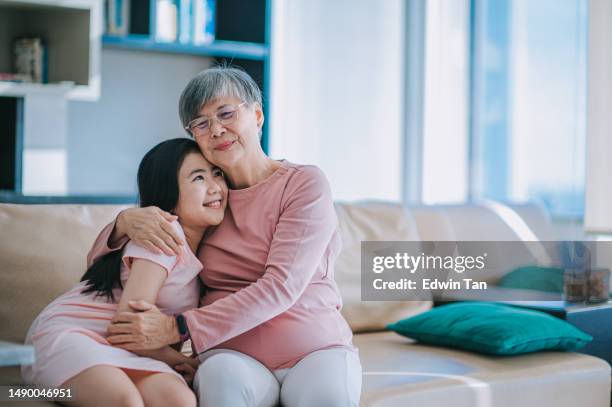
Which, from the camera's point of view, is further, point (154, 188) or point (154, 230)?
point (154, 188)

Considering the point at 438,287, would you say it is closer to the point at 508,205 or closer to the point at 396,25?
the point at 508,205

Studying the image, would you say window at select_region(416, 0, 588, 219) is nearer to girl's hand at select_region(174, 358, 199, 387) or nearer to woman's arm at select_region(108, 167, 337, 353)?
woman's arm at select_region(108, 167, 337, 353)

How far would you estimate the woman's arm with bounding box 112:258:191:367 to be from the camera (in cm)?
153

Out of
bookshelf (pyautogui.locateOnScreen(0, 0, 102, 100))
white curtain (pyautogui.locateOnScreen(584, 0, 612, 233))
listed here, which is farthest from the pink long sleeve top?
bookshelf (pyautogui.locateOnScreen(0, 0, 102, 100))

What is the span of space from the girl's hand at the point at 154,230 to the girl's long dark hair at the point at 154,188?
2.1 inches

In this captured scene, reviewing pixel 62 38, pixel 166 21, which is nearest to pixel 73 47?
pixel 62 38

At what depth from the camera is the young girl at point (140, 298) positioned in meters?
1.44

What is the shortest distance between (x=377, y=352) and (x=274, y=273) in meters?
0.70

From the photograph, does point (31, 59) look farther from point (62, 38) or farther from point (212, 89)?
point (212, 89)

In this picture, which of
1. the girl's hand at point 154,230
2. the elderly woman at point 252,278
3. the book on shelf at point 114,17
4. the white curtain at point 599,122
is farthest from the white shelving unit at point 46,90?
Answer: the white curtain at point 599,122

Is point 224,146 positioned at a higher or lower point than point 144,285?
higher

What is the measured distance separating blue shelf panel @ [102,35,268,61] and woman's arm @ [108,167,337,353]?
2.03m

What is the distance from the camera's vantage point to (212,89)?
1709mm

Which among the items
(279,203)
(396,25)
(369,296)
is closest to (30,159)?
(369,296)
